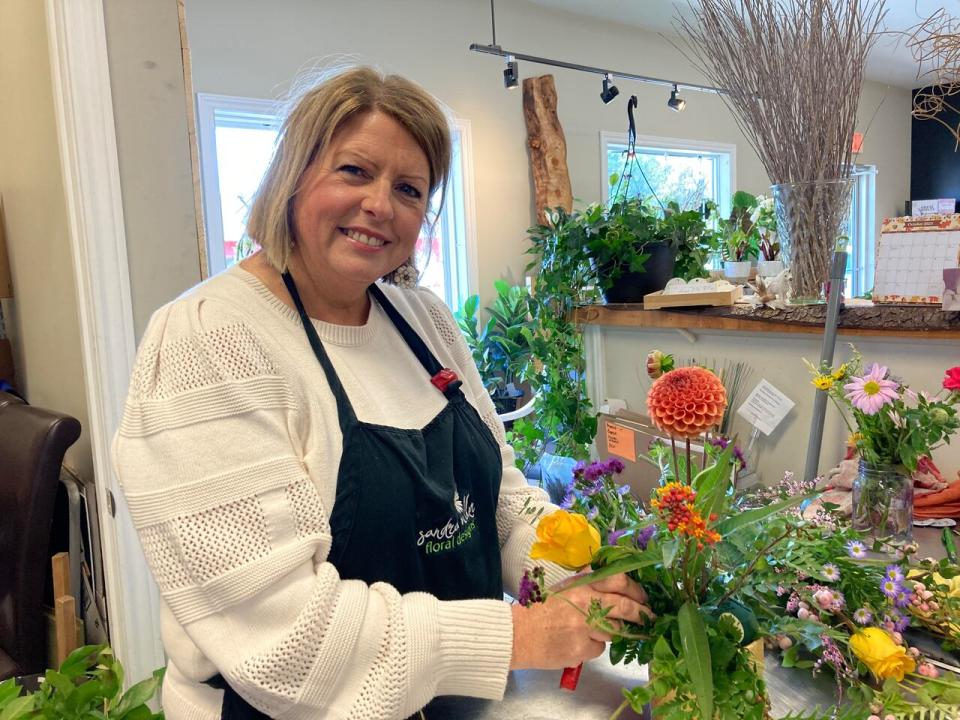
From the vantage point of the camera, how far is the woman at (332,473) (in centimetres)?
72

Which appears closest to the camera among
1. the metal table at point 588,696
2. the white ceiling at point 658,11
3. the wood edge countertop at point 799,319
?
the metal table at point 588,696

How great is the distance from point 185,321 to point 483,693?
1.80 feet

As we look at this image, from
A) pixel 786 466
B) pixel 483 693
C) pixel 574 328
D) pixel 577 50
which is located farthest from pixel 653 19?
pixel 483 693

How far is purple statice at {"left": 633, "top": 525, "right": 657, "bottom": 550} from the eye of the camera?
0.67 metres

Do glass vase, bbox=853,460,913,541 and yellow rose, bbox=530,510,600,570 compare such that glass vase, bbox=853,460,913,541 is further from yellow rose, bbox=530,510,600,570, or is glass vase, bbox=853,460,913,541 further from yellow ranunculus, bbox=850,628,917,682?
yellow rose, bbox=530,510,600,570

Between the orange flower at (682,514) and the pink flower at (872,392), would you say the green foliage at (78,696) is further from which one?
the pink flower at (872,392)

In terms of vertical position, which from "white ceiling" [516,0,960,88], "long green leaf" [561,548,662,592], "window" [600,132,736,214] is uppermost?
"white ceiling" [516,0,960,88]

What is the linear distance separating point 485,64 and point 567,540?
402cm

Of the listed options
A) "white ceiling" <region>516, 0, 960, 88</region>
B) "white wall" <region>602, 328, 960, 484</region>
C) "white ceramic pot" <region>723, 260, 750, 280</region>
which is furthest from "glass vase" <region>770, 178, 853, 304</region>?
"white ceiling" <region>516, 0, 960, 88</region>

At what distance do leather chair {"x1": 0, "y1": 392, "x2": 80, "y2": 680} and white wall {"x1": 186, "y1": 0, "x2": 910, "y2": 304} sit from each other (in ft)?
6.24

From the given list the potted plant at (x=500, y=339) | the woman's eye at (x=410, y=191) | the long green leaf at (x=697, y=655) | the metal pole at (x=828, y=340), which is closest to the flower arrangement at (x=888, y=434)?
the metal pole at (x=828, y=340)

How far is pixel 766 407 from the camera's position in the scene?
1518 millimetres

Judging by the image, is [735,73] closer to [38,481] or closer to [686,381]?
[686,381]

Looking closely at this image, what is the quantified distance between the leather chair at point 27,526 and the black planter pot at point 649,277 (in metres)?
1.37
